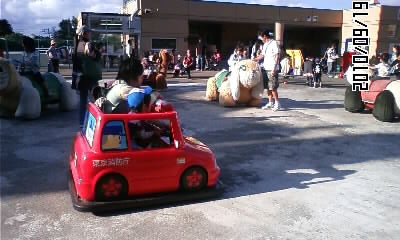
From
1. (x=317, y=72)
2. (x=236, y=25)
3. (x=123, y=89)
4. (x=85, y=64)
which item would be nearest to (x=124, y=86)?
(x=123, y=89)

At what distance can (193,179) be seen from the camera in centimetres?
423

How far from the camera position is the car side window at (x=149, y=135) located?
413 cm

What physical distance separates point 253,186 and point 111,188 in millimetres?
1657

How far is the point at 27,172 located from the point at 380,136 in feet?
19.0

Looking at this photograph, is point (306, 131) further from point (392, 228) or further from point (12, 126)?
point (12, 126)

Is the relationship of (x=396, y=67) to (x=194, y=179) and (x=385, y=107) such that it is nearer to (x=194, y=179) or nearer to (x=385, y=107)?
(x=385, y=107)

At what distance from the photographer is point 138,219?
3725 mm

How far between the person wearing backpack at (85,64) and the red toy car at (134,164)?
2.58m

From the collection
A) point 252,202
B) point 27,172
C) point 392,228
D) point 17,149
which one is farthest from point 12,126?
point 392,228

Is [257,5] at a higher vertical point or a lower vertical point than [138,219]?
higher

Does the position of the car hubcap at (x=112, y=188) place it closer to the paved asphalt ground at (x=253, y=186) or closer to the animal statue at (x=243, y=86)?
the paved asphalt ground at (x=253, y=186)

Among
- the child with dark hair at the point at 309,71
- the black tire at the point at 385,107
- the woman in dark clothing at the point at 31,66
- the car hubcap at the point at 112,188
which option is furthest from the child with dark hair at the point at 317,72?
the car hubcap at the point at 112,188

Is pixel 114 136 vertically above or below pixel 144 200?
above

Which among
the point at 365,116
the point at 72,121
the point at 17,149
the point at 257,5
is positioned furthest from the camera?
the point at 257,5
